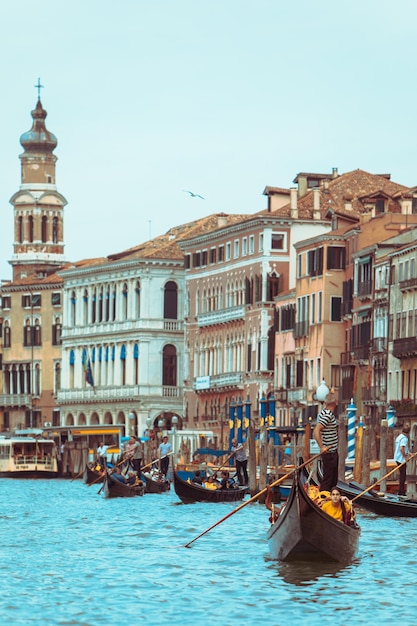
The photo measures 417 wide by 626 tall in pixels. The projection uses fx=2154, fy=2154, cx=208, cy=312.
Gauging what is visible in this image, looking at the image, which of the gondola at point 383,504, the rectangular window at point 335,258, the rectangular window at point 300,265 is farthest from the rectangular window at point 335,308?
the gondola at point 383,504

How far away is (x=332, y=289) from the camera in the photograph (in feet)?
263

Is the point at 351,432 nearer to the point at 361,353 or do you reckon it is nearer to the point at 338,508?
the point at 361,353

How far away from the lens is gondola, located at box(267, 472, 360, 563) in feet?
92.2

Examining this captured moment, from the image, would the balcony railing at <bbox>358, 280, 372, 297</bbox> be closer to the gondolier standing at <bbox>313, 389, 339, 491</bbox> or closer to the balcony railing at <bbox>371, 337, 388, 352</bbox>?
the balcony railing at <bbox>371, 337, 388, 352</bbox>

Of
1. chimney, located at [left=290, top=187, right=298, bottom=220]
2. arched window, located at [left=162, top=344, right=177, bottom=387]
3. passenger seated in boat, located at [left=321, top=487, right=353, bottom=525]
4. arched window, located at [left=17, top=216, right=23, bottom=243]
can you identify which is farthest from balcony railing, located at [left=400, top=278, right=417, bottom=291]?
arched window, located at [left=17, top=216, right=23, bottom=243]

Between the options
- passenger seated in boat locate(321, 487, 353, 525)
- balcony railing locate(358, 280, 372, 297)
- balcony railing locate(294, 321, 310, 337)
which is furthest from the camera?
balcony railing locate(294, 321, 310, 337)

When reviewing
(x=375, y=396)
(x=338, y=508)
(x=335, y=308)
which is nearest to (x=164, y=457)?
(x=375, y=396)

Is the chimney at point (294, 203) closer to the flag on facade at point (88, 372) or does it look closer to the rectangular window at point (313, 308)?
the rectangular window at point (313, 308)

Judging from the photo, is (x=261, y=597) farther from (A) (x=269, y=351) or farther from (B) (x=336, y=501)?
(A) (x=269, y=351)

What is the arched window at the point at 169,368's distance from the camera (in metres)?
105

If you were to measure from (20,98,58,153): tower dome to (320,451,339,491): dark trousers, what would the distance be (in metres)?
94.6

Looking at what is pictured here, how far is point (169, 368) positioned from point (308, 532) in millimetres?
77255

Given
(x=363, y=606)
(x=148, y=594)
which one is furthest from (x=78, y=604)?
(x=363, y=606)

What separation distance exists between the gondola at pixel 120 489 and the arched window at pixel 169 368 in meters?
51.4
